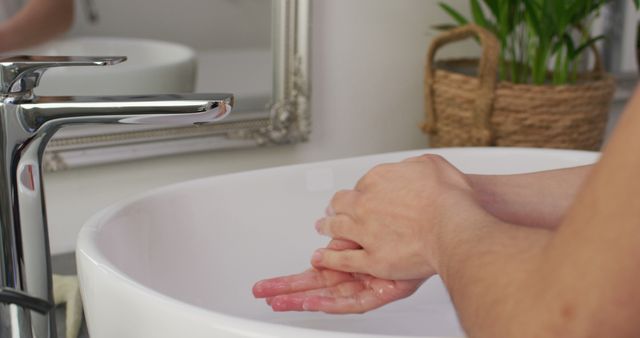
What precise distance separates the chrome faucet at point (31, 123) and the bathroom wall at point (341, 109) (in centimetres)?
47

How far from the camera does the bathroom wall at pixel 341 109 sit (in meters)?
1.22

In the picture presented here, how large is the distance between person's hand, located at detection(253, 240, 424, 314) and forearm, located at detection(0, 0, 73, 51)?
1.44 feet

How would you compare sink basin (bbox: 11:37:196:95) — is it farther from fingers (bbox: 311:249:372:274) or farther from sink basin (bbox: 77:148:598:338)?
fingers (bbox: 311:249:372:274)

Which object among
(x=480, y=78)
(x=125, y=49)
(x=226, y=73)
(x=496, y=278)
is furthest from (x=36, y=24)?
(x=496, y=278)

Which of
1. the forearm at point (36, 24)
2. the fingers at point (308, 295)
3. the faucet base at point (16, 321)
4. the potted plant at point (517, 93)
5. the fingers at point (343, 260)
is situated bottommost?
the fingers at point (308, 295)

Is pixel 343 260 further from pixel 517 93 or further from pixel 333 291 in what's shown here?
pixel 517 93

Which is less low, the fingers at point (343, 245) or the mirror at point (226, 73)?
the mirror at point (226, 73)

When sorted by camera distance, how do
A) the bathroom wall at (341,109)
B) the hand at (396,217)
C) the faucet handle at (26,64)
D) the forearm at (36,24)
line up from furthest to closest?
1. the bathroom wall at (341,109)
2. the forearm at (36,24)
3. the hand at (396,217)
4. the faucet handle at (26,64)

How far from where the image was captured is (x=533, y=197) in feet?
3.16

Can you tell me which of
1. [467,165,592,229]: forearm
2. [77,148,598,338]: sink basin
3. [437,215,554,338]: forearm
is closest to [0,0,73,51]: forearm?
[77,148,598,338]: sink basin

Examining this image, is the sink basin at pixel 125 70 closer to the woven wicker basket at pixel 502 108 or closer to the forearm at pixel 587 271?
the woven wicker basket at pixel 502 108

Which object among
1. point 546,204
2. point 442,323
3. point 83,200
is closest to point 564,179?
point 546,204

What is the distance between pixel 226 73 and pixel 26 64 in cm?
56

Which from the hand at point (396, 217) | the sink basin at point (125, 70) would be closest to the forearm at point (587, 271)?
the hand at point (396, 217)
